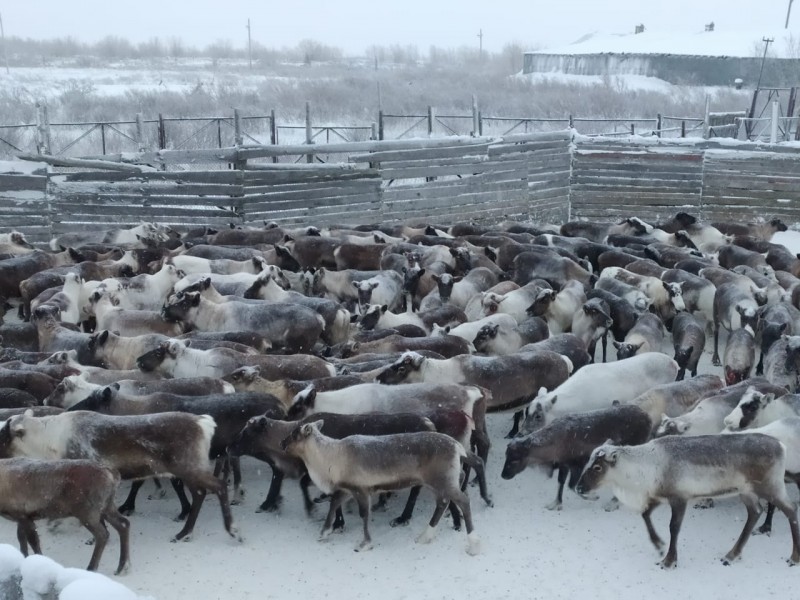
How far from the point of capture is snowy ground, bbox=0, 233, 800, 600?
651cm

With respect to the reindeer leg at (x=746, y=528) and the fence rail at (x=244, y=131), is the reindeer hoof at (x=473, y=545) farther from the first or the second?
the fence rail at (x=244, y=131)

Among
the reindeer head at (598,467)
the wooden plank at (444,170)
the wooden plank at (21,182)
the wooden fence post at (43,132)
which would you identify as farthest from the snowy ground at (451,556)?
the wooden fence post at (43,132)

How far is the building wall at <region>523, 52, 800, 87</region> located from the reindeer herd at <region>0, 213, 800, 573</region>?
1457 inches

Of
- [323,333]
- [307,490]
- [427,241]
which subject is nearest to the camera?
[307,490]

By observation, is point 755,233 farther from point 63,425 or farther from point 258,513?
point 63,425

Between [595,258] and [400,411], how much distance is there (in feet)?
23.1

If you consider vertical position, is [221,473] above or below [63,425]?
below

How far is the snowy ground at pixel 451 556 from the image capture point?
6.51m

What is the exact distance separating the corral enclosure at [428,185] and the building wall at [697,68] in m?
31.3

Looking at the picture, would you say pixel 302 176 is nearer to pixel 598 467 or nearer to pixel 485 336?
pixel 485 336

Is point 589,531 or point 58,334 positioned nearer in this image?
point 589,531

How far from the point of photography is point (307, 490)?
7703 mm

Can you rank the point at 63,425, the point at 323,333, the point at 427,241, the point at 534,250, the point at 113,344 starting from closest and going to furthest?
the point at 63,425
the point at 113,344
the point at 323,333
the point at 534,250
the point at 427,241

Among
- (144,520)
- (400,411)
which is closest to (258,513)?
(144,520)
